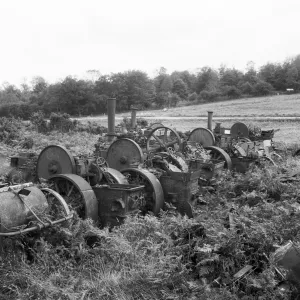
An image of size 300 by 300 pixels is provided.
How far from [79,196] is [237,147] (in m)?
7.80

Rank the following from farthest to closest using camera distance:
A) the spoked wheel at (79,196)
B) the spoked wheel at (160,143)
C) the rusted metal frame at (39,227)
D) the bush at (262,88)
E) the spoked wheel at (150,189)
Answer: the bush at (262,88) < the spoked wheel at (160,143) < the spoked wheel at (150,189) < the spoked wheel at (79,196) < the rusted metal frame at (39,227)

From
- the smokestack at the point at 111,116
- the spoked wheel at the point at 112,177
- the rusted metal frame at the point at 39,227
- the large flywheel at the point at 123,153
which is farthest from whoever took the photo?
the smokestack at the point at 111,116

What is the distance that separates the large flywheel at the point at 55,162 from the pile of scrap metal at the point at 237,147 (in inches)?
217

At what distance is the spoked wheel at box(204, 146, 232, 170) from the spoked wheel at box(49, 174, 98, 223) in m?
6.15

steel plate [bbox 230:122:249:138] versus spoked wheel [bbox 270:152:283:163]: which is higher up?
steel plate [bbox 230:122:249:138]

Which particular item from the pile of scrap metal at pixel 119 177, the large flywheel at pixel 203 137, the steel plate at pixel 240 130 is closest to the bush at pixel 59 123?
the steel plate at pixel 240 130

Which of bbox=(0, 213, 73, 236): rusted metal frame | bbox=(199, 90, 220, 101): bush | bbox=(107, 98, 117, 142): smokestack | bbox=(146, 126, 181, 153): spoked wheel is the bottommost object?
bbox=(0, 213, 73, 236): rusted metal frame

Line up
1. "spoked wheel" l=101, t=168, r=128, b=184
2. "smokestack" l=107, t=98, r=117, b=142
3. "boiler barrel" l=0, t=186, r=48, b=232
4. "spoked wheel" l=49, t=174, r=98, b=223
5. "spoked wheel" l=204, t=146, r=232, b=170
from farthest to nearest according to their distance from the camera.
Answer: "smokestack" l=107, t=98, r=117, b=142 < "spoked wheel" l=204, t=146, r=232, b=170 < "spoked wheel" l=101, t=168, r=128, b=184 < "spoked wheel" l=49, t=174, r=98, b=223 < "boiler barrel" l=0, t=186, r=48, b=232

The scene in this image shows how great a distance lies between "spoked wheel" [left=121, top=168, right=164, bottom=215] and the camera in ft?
27.1

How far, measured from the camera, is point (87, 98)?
5781cm

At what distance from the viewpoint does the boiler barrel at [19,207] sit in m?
5.38

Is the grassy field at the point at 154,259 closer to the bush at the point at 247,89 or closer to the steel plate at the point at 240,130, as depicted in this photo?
the steel plate at the point at 240,130

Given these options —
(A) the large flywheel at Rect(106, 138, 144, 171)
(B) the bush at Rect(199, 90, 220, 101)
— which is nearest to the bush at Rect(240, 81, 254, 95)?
(B) the bush at Rect(199, 90, 220, 101)

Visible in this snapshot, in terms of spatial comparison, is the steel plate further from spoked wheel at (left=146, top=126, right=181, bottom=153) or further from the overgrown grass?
the overgrown grass
